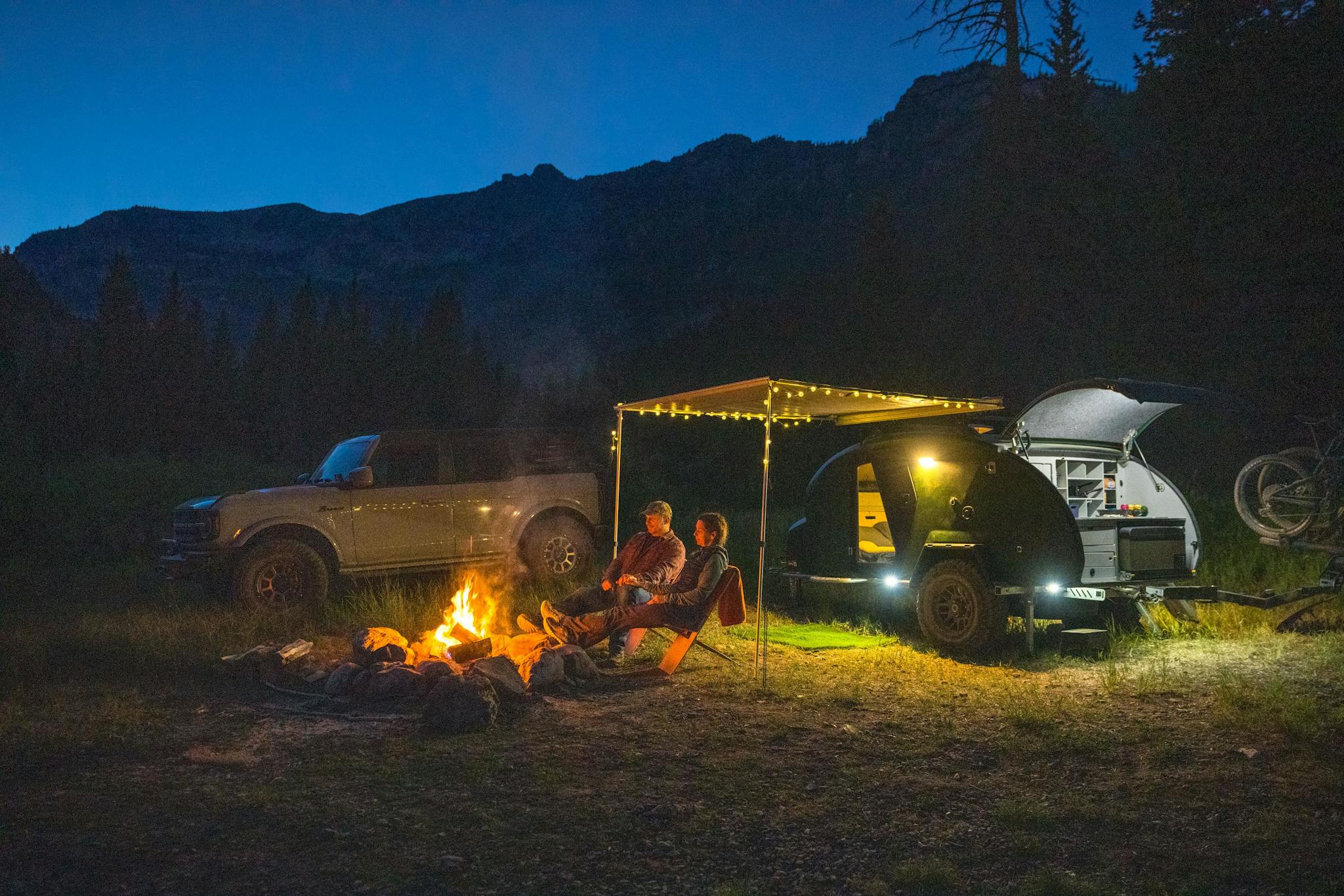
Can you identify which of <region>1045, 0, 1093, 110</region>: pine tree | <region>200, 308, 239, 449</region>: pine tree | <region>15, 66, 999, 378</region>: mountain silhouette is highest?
<region>15, 66, 999, 378</region>: mountain silhouette

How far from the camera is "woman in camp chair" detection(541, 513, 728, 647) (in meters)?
7.58

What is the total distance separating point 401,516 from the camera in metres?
10.6

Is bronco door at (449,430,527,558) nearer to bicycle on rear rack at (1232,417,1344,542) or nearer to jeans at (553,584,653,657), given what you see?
jeans at (553,584,653,657)

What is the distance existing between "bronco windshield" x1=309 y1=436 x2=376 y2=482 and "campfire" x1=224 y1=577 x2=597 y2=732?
336 centimetres

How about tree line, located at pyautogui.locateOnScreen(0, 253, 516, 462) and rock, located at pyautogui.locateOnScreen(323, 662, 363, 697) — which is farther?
tree line, located at pyautogui.locateOnScreen(0, 253, 516, 462)

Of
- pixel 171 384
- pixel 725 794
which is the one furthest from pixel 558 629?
pixel 171 384

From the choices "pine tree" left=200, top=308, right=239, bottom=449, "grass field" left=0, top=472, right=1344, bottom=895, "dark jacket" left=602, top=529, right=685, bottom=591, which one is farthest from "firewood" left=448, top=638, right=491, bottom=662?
"pine tree" left=200, top=308, right=239, bottom=449

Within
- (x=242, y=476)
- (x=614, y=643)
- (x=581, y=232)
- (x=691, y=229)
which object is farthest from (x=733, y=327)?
(x=581, y=232)

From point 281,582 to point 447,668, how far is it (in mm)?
4104

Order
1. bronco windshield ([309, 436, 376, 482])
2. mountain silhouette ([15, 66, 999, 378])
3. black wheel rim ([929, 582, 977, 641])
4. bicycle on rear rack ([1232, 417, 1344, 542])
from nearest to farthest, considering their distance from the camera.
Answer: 1. black wheel rim ([929, 582, 977, 641])
2. bicycle on rear rack ([1232, 417, 1344, 542])
3. bronco windshield ([309, 436, 376, 482])
4. mountain silhouette ([15, 66, 999, 378])

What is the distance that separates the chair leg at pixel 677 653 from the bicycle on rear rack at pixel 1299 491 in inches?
225

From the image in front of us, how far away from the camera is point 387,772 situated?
510 centimetres

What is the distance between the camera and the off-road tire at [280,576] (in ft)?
31.9

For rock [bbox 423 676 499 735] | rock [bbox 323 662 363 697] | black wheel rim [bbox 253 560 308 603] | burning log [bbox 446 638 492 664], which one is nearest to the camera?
rock [bbox 423 676 499 735]
